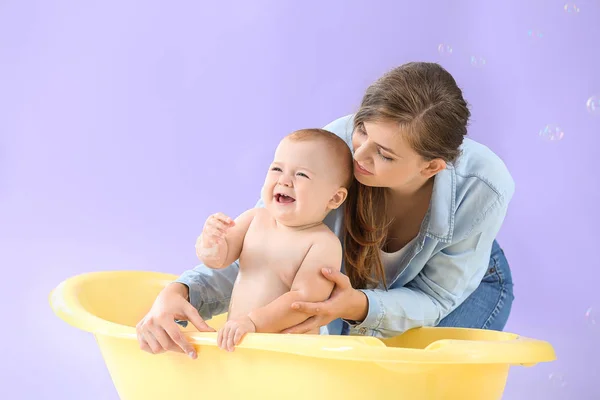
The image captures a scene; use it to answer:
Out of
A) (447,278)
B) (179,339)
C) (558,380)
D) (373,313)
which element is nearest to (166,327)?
(179,339)

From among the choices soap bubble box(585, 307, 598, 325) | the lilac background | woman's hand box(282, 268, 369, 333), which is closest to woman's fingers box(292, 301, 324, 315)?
woman's hand box(282, 268, 369, 333)

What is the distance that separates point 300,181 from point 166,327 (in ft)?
1.07

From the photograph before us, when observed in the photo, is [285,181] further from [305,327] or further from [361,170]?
[305,327]

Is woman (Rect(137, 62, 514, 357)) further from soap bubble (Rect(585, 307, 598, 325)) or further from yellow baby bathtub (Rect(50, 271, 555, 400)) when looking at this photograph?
soap bubble (Rect(585, 307, 598, 325))

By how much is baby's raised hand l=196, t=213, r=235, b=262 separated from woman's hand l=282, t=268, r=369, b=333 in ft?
0.56

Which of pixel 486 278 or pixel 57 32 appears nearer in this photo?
pixel 486 278

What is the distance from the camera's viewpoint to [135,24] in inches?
119

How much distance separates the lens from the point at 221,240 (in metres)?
1.36

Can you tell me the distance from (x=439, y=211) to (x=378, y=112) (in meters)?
0.26

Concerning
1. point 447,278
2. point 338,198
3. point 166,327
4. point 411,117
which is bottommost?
point 447,278

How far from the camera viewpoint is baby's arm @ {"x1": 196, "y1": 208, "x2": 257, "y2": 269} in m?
1.31

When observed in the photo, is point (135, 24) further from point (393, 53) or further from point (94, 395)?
point (94, 395)

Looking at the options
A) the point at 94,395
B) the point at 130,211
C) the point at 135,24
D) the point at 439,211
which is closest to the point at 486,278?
the point at 439,211

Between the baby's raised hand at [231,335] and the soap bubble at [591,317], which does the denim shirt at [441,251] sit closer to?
the baby's raised hand at [231,335]
